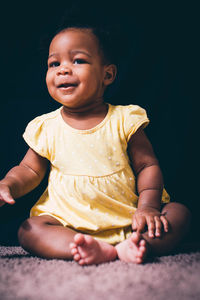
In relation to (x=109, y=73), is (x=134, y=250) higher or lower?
lower

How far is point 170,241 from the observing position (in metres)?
0.90

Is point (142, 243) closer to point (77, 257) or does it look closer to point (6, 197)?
point (77, 257)

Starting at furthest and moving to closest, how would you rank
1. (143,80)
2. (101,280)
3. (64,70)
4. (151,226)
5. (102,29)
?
(143,80) → (102,29) → (64,70) → (151,226) → (101,280)

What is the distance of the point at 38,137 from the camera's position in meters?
1.11

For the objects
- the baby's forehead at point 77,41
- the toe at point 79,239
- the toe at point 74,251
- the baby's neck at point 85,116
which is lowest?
the toe at point 74,251

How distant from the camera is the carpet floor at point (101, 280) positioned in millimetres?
613

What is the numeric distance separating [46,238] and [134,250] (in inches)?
9.9

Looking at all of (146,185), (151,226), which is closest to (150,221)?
(151,226)

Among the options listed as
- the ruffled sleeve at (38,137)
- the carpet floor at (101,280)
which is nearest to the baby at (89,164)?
the ruffled sleeve at (38,137)

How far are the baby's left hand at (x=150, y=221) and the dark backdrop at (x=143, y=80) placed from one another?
33 cm

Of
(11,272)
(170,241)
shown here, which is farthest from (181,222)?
(11,272)

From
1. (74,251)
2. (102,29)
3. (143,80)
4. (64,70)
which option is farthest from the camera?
(143,80)

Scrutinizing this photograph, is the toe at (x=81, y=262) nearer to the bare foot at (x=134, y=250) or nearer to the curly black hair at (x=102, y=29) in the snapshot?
the bare foot at (x=134, y=250)

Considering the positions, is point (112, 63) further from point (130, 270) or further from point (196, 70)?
point (130, 270)
